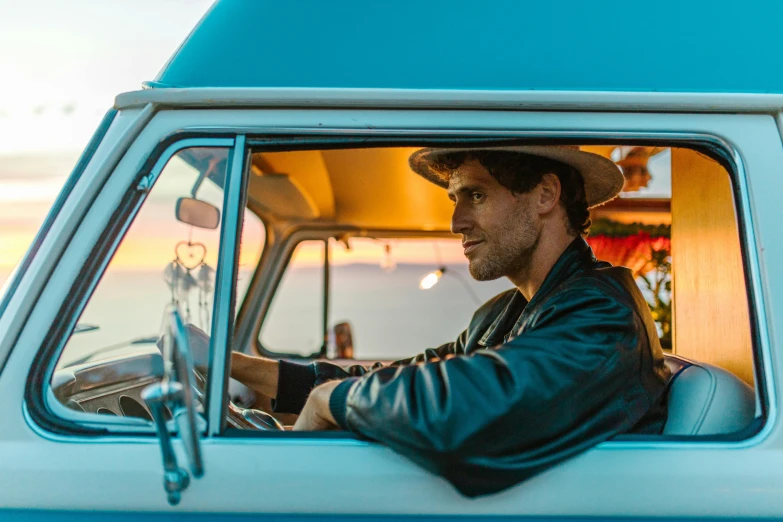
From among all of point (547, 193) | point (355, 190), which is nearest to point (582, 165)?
point (547, 193)

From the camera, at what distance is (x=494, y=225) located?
2006 millimetres

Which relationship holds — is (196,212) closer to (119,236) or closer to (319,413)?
(119,236)

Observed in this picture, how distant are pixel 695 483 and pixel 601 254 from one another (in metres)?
2.20

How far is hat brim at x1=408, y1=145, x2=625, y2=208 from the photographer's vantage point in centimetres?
187

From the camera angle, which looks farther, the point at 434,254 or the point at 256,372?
the point at 434,254

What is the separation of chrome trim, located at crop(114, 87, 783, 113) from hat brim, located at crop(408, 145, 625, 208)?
0.25m

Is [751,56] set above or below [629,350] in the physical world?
above

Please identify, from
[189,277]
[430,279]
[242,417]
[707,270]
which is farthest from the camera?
[430,279]

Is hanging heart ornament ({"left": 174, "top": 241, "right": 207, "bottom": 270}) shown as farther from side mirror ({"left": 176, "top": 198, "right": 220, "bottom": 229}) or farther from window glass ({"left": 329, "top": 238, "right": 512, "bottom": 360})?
window glass ({"left": 329, "top": 238, "right": 512, "bottom": 360})

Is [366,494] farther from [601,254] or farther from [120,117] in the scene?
[601,254]

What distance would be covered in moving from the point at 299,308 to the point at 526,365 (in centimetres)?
279

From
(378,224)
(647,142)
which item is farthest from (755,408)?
(378,224)

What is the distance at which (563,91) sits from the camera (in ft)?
4.81

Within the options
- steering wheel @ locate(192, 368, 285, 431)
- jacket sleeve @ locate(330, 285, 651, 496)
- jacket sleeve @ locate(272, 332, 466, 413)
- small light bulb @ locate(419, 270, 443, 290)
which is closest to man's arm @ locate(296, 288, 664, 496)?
jacket sleeve @ locate(330, 285, 651, 496)
